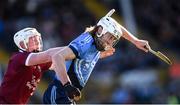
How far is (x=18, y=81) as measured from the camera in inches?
339

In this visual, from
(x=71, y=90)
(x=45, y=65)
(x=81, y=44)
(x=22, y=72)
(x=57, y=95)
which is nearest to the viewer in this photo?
(x=71, y=90)

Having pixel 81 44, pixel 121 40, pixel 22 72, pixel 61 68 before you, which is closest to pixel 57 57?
pixel 61 68

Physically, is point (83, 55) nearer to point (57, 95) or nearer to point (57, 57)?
point (57, 57)

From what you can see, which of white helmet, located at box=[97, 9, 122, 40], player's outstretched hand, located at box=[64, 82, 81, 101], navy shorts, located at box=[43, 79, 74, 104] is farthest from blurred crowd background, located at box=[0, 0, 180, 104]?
player's outstretched hand, located at box=[64, 82, 81, 101]

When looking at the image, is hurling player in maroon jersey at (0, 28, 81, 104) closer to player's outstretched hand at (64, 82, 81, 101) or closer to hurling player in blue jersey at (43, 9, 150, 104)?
hurling player in blue jersey at (43, 9, 150, 104)

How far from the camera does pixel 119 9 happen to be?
15922 millimetres

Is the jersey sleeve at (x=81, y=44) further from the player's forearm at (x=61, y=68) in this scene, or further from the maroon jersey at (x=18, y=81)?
the maroon jersey at (x=18, y=81)

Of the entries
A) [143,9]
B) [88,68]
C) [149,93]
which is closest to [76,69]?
[88,68]

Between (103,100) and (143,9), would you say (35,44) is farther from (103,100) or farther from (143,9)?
(143,9)

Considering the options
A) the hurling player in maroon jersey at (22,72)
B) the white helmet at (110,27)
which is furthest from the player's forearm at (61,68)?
the hurling player in maroon jersey at (22,72)

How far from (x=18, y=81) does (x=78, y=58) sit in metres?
0.83

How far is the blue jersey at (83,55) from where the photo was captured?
7.96m

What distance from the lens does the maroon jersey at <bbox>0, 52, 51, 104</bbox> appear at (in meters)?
8.54

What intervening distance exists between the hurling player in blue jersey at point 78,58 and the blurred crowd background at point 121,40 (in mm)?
4861
